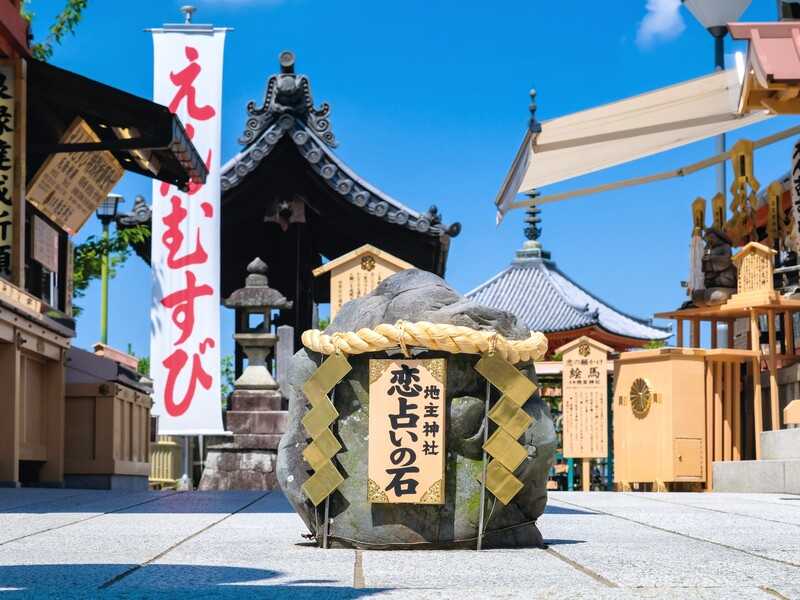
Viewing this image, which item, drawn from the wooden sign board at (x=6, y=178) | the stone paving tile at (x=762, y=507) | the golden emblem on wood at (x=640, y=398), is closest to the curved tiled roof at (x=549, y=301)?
the golden emblem on wood at (x=640, y=398)

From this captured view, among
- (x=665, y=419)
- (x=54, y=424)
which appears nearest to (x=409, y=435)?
(x=54, y=424)

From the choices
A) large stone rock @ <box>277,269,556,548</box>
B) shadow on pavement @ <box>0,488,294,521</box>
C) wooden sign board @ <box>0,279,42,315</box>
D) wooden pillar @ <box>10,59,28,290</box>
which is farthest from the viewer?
wooden pillar @ <box>10,59,28,290</box>

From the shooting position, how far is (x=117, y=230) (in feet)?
63.7

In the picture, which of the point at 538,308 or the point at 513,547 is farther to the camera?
the point at 538,308

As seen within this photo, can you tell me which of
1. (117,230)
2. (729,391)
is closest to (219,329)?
(117,230)

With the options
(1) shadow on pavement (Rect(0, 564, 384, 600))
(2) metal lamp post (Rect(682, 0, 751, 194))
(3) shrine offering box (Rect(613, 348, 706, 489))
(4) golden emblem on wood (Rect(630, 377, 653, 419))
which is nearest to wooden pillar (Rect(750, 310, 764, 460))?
(3) shrine offering box (Rect(613, 348, 706, 489))

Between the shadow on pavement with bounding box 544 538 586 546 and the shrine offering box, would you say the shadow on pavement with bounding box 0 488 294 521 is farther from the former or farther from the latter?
the shrine offering box

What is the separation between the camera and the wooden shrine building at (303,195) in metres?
19.3

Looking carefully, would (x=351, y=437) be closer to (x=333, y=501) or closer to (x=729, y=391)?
(x=333, y=501)

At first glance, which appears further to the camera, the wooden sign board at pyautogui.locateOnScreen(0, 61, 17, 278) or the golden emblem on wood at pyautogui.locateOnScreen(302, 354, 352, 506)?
the wooden sign board at pyautogui.locateOnScreen(0, 61, 17, 278)

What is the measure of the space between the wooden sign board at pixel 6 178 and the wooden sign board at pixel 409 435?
7674mm

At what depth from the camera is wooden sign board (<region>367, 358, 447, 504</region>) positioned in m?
5.37

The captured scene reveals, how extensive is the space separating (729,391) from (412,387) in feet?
34.4

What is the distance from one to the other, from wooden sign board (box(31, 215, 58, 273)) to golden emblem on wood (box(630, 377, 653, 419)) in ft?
23.6
